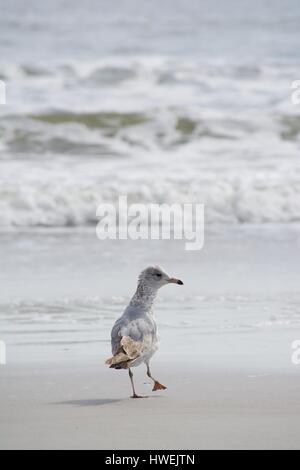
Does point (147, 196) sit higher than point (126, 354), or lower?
higher

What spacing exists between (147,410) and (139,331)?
56 cm

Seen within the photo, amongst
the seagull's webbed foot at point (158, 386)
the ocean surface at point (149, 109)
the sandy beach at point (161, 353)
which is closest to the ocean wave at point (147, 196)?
the ocean surface at point (149, 109)

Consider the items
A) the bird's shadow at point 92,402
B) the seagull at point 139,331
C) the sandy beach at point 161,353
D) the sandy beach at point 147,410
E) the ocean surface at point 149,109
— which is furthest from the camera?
the ocean surface at point 149,109

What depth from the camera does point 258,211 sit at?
38.5ft

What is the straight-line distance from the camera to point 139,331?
19.2 ft

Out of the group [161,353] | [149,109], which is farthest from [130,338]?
[149,109]

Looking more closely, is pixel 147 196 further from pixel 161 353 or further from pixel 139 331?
pixel 139 331

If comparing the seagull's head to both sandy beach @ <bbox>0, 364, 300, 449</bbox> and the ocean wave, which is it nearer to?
sandy beach @ <bbox>0, 364, 300, 449</bbox>

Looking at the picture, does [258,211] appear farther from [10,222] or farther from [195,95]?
[195,95]

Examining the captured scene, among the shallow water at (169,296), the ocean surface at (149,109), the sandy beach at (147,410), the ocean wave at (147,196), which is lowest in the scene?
the sandy beach at (147,410)

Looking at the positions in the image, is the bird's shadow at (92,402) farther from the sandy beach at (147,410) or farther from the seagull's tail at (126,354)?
the seagull's tail at (126,354)

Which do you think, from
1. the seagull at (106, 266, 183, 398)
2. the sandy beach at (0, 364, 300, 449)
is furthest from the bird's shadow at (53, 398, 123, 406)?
the seagull at (106, 266, 183, 398)

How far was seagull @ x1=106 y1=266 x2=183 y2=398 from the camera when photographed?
5.66 meters

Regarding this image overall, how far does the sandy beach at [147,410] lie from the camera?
485 centimetres
